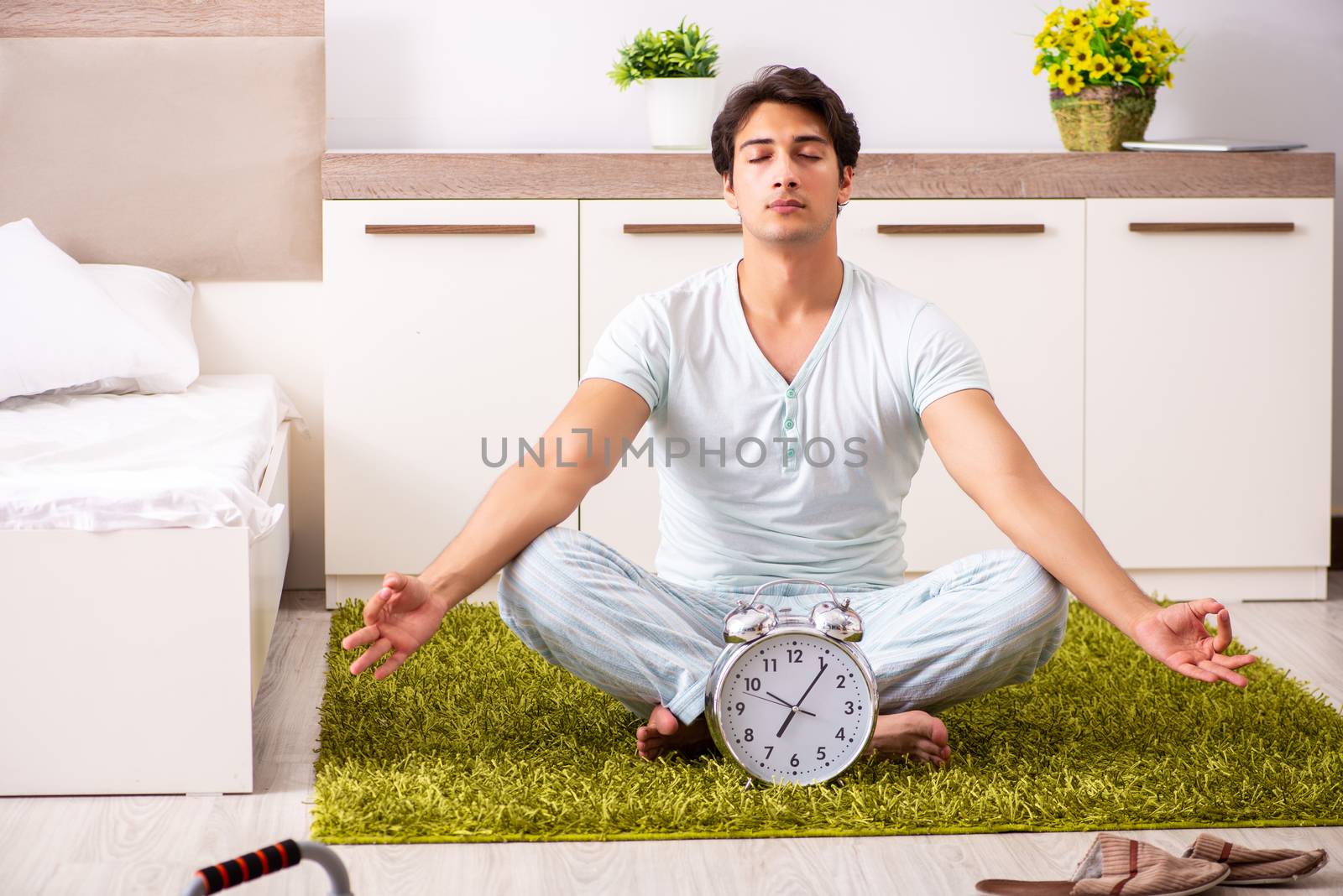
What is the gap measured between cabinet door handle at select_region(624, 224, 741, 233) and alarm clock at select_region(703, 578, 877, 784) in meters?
1.32

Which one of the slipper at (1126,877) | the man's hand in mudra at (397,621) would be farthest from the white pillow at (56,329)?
the slipper at (1126,877)

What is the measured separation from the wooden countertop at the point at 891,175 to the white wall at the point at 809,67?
1.26 feet

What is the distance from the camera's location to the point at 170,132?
309 cm

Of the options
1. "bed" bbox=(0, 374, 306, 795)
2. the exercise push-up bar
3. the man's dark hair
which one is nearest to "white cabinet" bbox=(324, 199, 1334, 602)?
the man's dark hair

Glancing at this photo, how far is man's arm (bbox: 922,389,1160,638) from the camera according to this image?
5.88 feet

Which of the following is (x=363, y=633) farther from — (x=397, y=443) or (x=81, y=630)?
(x=397, y=443)

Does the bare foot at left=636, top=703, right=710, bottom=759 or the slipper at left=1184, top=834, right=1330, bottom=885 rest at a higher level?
the bare foot at left=636, top=703, right=710, bottom=759

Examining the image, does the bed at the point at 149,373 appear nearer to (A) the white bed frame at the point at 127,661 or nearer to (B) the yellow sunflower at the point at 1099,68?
(A) the white bed frame at the point at 127,661

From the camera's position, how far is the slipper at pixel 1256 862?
159 centimetres

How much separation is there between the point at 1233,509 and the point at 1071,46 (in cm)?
105

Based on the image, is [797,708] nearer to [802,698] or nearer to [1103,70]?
[802,698]

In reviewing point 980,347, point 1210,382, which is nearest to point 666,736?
point 980,347

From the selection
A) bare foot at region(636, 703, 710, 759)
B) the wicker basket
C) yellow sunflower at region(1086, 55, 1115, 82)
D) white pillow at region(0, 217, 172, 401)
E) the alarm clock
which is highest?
yellow sunflower at region(1086, 55, 1115, 82)

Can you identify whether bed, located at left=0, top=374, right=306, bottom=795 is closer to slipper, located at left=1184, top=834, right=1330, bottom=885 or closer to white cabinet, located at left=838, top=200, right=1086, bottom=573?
slipper, located at left=1184, top=834, right=1330, bottom=885
